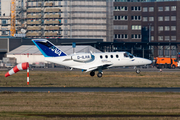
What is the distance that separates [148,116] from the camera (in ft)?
55.6

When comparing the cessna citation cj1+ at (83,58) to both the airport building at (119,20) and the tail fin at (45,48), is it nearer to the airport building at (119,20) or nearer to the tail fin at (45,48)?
the tail fin at (45,48)

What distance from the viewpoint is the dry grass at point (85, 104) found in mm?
18000

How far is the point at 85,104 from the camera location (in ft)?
68.0

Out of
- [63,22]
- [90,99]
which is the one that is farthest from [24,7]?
[90,99]

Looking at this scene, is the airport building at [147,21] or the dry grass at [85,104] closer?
the dry grass at [85,104]

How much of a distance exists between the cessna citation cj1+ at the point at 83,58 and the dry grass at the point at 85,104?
70.1 ft

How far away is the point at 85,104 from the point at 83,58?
26.2 meters

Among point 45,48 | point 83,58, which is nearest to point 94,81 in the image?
point 83,58

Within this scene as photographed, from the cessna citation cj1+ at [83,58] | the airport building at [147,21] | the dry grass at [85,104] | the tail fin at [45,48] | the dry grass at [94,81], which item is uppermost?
the airport building at [147,21]

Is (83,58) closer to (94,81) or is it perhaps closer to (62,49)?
(94,81)

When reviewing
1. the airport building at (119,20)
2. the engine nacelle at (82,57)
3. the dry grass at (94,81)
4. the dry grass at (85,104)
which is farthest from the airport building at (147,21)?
the dry grass at (85,104)

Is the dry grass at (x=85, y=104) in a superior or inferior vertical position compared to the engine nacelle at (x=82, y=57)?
inferior

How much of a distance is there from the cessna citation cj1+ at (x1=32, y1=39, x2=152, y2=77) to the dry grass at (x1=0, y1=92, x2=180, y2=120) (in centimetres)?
2135

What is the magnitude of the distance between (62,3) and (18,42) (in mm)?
48092
